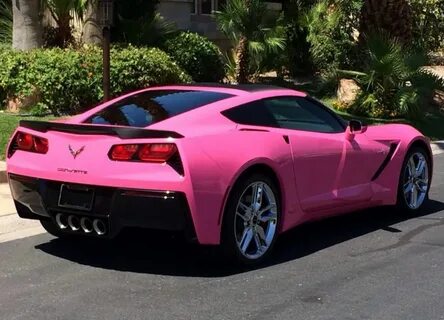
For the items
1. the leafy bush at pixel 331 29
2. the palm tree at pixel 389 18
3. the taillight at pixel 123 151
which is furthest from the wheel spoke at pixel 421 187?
the leafy bush at pixel 331 29

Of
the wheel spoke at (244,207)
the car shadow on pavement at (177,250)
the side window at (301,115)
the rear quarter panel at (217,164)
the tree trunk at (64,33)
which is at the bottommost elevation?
the car shadow on pavement at (177,250)

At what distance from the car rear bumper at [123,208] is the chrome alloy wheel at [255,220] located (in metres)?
0.57

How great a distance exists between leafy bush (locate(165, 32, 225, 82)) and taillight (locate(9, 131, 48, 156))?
1038 cm

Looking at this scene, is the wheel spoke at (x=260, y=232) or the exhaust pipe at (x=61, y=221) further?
the wheel spoke at (x=260, y=232)

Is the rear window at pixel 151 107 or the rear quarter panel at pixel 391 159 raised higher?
the rear window at pixel 151 107

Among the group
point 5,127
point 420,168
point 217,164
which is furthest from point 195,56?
point 217,164

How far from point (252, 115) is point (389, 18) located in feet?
42.0

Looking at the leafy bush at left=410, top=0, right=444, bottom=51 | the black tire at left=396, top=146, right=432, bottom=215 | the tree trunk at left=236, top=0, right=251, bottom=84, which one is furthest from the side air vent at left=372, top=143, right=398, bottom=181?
the leafy bush at left=410, top=0, right=444, bottom=51

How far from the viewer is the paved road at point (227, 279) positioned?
15.1 feet

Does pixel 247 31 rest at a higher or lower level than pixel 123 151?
higher

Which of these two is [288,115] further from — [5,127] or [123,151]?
[5,127]

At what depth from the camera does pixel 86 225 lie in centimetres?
532

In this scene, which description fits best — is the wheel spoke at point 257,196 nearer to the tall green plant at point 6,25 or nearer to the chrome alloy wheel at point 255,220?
the chrome alloy wheel at point 255,220

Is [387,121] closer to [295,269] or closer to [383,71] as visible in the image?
[383,71]
